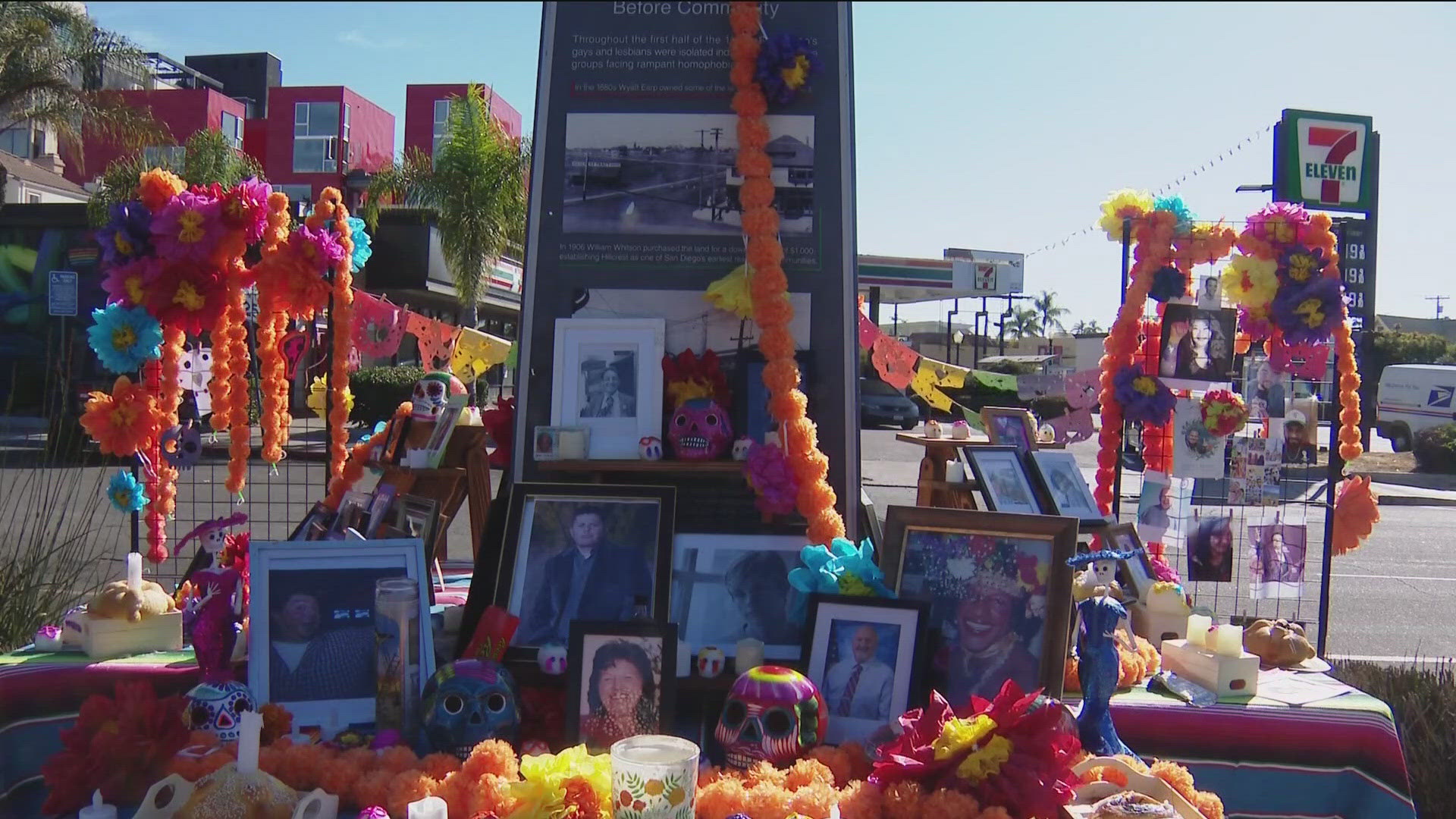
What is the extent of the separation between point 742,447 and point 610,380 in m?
0.47

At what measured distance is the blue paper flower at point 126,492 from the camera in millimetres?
4137

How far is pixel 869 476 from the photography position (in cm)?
1385

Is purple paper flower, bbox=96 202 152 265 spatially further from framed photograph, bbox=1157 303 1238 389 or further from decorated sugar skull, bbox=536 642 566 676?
framed photograph, bbox=1157 303 1238 389

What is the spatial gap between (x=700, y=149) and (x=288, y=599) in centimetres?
179

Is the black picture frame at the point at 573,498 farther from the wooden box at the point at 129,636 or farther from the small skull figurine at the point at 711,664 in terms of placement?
the wooden box at the point at 129,636

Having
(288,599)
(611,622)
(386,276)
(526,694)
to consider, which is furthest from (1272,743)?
(386,276)

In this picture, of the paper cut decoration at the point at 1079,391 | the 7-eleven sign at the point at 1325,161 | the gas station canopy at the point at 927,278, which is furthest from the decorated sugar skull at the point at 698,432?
the gas station canopy at the point at 927,278

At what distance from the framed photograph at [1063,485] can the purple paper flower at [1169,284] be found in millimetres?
789

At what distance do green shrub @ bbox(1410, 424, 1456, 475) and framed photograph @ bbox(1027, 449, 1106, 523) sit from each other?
15.4 m

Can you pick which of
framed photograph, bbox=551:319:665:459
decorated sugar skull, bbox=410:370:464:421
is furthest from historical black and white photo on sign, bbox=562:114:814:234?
decorated sugar skull, bbox=410:370:464:421

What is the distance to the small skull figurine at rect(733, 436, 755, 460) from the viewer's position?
3.12 metres

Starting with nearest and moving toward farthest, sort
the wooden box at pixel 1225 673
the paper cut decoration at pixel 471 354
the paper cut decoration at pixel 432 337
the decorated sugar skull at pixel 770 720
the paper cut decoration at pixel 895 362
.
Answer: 1. the decorated sugar skull at pixel 770 720
2. the wooden box at pixel 1225 673
3. the paper cut decoration at pixel 471 354
4. the paper cut decoration at pixel 432 337
5. the paper cut decoration at pixel 895 362

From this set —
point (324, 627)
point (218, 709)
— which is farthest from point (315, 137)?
point (218, 709)

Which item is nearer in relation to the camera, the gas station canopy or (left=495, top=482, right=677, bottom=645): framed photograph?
(left=495, top=482, right=677, bottom=645): framed photograph
